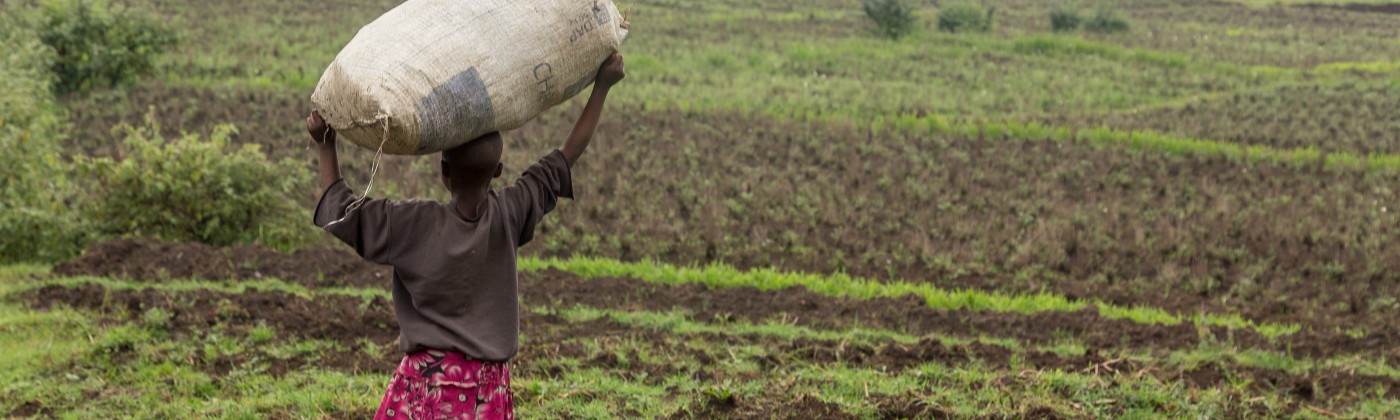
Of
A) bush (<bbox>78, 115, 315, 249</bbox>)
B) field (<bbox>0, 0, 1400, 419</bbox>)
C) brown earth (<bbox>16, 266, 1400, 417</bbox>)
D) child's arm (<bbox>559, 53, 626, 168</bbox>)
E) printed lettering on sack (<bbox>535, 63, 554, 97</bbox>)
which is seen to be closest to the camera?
printed lettering on sack (<bbox>535, 63, 554, 97</bbox>)

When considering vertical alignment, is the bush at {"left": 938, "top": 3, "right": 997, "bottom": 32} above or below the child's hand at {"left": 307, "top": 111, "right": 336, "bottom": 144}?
below

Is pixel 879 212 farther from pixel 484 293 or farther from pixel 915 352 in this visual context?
pixel 484 293

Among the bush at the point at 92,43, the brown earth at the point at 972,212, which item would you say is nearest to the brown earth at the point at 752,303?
the brown earth at the point at 972,212

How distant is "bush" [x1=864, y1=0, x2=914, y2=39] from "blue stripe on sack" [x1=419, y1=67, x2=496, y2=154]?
22.3 metres

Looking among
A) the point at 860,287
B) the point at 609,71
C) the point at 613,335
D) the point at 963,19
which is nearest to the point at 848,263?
the point at 860,287

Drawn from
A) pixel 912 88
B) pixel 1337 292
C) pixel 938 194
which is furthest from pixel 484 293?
pixel 912 88

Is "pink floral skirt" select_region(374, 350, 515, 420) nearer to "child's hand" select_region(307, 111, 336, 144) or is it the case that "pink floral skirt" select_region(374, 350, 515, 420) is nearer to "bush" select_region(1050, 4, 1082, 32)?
"child's hand" select_region(307, 111, 336, 144)

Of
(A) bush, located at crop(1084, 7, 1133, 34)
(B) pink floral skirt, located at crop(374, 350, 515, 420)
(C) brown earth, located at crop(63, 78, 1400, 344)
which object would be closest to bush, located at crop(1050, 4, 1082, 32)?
(A) bush, located at crop(1084, 7, 1133, 34)

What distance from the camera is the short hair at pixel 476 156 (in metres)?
3.63

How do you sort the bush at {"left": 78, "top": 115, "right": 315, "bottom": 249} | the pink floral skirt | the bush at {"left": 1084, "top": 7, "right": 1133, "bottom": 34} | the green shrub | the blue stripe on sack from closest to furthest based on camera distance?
the blue stripe on sack
the pink floral skirt
the green shrub
the bush at {"left": 78, "top": 115, "right": 315, "bottom": 249}
the bush at {"left": 1084, "top": 7, "right": 1133, "bottom": 34}

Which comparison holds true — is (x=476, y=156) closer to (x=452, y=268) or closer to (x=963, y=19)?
(x=452, y=268)

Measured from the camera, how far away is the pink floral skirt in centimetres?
362

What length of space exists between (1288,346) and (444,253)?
6.09 m

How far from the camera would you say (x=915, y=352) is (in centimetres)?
696
